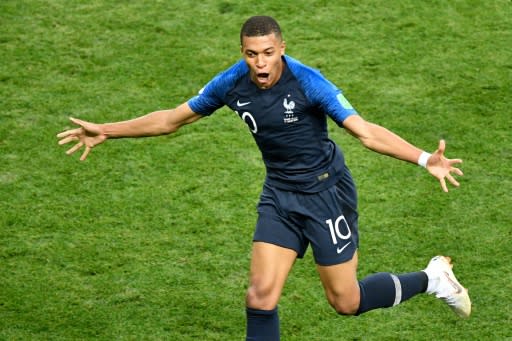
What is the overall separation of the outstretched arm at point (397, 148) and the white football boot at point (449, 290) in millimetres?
1250

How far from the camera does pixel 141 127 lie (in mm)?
7398

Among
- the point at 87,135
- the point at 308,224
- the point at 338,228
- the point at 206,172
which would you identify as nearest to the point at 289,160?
the point at 308,224

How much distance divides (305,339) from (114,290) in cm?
150

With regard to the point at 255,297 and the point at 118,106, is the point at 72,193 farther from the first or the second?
the point at 255,297

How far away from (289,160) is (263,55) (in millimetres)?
716

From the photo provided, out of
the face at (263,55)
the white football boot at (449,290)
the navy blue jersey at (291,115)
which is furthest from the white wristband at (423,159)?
the white football boot at (449,290)

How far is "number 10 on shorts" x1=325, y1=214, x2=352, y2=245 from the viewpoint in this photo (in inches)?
279

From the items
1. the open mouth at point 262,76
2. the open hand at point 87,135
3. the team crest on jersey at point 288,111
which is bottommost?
the open hand at point 87,135

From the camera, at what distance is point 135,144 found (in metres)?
10.2

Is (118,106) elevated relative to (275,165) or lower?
lower

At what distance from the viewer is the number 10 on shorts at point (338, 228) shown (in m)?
7.09

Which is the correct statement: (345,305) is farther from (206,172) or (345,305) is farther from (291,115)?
(206,172)

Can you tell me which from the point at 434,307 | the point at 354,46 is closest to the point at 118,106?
the point at 354,46

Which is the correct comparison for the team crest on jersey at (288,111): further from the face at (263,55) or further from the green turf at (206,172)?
the green turf at (206,172)
